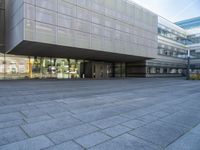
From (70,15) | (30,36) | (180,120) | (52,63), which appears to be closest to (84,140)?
(180,120)

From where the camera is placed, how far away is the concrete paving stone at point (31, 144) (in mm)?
3057

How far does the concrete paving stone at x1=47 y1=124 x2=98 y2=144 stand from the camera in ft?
11.5

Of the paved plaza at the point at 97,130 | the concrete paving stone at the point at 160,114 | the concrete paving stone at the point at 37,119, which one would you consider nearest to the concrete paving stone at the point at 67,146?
the paved plaza at the point at 97,130

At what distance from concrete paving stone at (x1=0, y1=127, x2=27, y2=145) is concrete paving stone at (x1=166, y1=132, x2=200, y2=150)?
3283mm

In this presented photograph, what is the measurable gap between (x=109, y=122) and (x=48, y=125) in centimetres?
178

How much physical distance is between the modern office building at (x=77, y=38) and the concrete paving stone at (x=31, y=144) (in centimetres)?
1341

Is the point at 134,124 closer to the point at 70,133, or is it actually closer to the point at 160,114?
the point at 160,114

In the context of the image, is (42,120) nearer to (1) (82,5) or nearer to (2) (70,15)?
(2) (70,15)

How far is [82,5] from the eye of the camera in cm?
1873

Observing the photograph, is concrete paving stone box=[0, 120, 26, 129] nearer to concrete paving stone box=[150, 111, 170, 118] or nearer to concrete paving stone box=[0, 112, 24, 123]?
concrete paving stone box=[0, 112, 24, 123]

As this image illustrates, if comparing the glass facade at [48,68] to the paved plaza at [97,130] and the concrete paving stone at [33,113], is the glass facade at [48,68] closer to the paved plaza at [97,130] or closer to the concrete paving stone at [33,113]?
the paved plaza at [97,130]

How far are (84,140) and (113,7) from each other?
22.2 metres

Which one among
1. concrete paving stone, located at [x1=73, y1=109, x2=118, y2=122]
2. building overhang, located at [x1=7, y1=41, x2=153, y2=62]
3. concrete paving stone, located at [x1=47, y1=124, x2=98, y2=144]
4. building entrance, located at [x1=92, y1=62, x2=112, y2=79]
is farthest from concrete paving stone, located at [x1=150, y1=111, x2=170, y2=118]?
building entrance, located at [x1=92, y1=62, x2=112, y2=79]

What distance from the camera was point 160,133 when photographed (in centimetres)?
401
